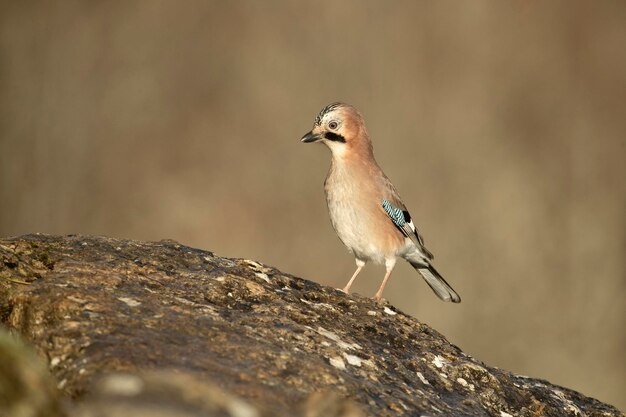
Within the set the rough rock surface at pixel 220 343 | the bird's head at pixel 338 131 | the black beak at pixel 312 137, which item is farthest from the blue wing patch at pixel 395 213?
the rough rock surface at pixel 220 343

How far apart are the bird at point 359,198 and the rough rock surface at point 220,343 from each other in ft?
9.29

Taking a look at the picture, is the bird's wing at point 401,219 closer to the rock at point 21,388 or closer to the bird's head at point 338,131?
the bird's head at point 338,131

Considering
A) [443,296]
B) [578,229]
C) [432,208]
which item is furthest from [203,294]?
[578,229]

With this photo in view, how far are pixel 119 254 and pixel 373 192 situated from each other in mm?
3841

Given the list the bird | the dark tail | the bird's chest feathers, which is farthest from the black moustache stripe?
the dark tail

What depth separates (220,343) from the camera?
13.7 feet

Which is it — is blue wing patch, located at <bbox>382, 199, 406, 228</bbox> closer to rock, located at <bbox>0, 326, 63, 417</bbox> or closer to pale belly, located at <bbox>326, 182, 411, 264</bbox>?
pale belly, located at <bbox>326, 182, 411, 264</bbox>

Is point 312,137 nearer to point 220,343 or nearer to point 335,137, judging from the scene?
point 335,137

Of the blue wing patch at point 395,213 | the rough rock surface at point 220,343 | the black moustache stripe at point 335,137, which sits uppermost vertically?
the black moustache stripe at point 335,137

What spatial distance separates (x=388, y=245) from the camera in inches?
348

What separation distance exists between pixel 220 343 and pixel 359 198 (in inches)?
182

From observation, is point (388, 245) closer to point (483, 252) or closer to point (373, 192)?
point (373, 192)

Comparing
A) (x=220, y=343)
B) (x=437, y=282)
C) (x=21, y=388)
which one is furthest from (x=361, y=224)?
(x=21, y=388)

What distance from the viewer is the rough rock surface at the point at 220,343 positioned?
361cm
